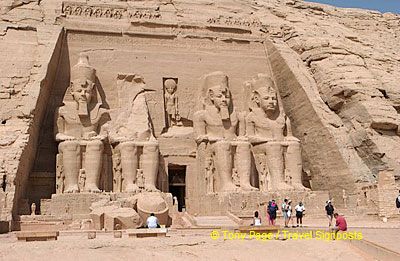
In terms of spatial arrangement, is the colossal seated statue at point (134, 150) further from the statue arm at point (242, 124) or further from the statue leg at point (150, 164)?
Result: the statue arm at point (242, 124)

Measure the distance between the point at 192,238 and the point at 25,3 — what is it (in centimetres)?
1143

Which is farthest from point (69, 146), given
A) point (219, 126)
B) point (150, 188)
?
point (219, 126)

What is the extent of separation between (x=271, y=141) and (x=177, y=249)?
27.6ft

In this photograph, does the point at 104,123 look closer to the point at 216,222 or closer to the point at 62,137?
the point at 62,137

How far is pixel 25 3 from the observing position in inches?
723

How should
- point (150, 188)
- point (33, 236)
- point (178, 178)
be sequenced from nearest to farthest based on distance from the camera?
point (33, 236) < point (150, 188) < point (178, 178)

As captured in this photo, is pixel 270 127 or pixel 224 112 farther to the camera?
pixel 270 127

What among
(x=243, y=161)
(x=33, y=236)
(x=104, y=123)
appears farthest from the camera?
(x=104, y=123)

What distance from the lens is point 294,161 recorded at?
17156 millimetres

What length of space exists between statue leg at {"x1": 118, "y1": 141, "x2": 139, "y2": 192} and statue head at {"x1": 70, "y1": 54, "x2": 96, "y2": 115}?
1.51 m

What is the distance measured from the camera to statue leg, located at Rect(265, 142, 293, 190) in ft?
55.8

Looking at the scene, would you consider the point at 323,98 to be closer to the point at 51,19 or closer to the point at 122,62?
the point at 122,62

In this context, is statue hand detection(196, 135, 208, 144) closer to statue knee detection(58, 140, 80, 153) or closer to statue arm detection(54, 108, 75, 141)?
statue knee detection(58, 140, 80, 153)

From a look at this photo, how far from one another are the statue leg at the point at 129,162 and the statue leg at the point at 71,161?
1200mm
